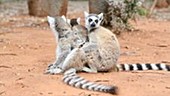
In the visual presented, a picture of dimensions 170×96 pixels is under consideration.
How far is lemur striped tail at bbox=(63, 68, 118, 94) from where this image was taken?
6.12 m

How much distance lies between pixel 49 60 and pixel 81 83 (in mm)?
2448

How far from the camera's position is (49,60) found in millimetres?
8922

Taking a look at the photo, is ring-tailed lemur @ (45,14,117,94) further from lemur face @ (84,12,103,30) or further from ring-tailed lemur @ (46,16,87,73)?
lemur face @ (84,12,103,30)

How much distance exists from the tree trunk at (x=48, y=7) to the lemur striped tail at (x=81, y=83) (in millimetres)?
7474

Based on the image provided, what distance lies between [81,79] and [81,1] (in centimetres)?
1809

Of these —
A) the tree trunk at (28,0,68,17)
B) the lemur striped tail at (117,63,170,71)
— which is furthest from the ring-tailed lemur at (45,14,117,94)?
the tree trunk at (28,0,68,17)

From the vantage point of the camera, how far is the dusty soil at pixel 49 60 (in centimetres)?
647

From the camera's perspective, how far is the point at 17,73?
7535 millimetres

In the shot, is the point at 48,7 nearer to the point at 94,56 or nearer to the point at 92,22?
the point at 92,22

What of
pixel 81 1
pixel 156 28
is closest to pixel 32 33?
pixel 156 28

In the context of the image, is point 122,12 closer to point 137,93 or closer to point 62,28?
point 62,28

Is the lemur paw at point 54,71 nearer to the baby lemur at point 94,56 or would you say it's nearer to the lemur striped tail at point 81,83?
the baby lemur at point 94,56

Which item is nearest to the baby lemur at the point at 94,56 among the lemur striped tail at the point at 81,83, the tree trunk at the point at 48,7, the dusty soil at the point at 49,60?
the lemur striped tail at the point at 81,83

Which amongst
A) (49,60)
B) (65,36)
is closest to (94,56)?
(65,36)
